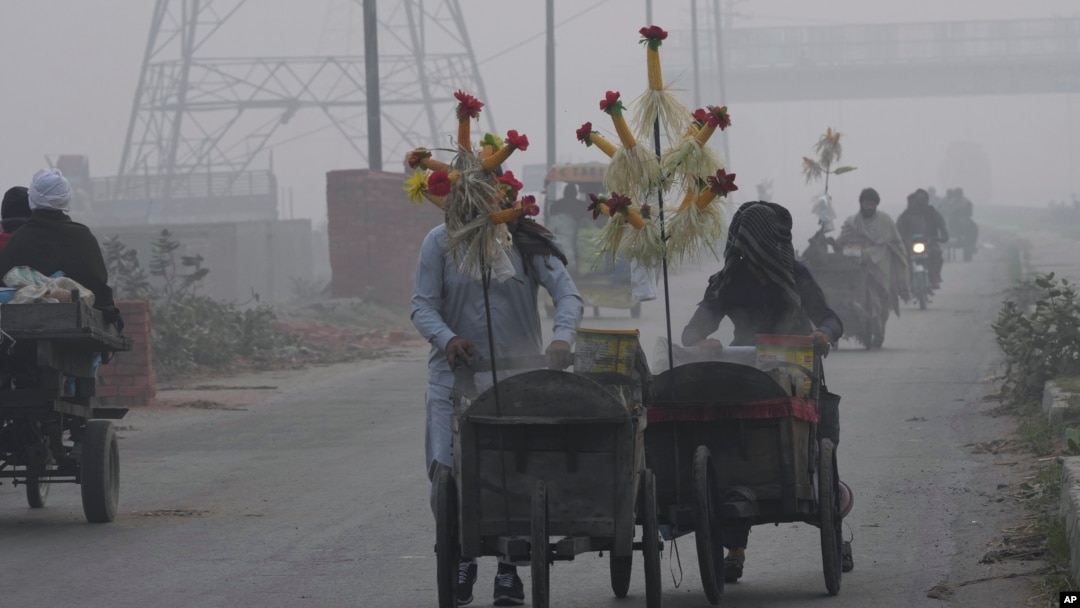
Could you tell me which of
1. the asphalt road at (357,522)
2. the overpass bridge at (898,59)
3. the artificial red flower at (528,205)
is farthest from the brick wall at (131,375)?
the overpass bridge at (898,59)

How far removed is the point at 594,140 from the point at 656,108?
11.5 inches

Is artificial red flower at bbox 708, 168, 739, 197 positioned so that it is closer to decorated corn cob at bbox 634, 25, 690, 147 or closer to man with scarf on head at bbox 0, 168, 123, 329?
decorated corn cob at bbox 634, 25, 690, 147

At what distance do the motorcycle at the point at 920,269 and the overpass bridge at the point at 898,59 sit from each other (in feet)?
242

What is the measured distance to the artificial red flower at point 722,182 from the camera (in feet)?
21.4

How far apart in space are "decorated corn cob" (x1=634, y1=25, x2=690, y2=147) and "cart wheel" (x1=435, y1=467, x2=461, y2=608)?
5.41 ft

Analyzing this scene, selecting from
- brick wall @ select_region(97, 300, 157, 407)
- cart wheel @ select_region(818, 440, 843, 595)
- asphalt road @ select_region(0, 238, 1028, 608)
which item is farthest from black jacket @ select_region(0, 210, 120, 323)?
brick wall @ select_region(97, 300, 157, 407)

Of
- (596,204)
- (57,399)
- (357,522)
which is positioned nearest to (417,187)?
(596,204)

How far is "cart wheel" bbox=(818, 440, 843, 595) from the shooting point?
6.96 m

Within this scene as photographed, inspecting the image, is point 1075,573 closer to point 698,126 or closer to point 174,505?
point 698,126

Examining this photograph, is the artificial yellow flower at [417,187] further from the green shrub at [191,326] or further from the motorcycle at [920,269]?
the motorcycle at [920,269]

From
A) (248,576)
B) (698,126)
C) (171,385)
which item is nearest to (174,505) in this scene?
(248,576)

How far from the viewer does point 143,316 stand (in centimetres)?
1592

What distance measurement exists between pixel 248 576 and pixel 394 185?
76.7ft

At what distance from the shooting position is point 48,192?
30.4 feet
